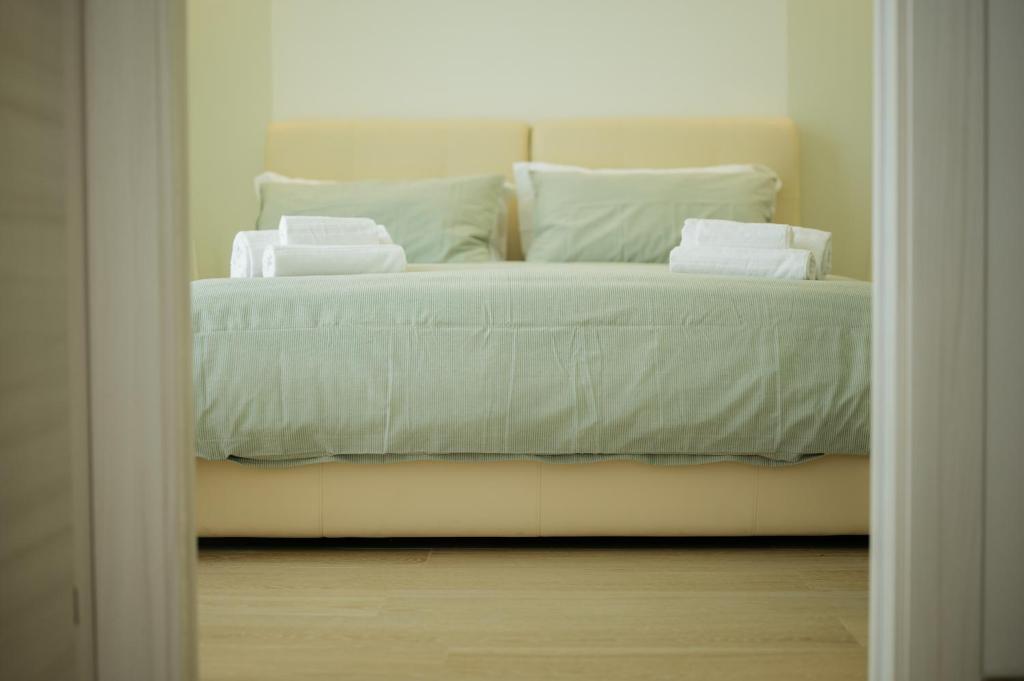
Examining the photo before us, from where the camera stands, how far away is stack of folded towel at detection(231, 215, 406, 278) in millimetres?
2078

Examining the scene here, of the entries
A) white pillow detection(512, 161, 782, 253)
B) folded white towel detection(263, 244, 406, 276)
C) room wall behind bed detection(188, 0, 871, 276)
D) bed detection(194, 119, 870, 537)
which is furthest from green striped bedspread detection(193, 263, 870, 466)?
room wall behind bed detection(188, 0, 871, 276)

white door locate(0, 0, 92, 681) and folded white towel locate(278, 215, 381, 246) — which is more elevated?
folded white towel locate(278, 215, 381, 246)

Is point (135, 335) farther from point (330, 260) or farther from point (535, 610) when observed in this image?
point (330, 260)

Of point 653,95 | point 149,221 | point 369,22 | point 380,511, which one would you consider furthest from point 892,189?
point 369,22

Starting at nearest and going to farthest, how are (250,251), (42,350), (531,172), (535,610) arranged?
(42,350)
(535,610)
(250,251)
(531,172)

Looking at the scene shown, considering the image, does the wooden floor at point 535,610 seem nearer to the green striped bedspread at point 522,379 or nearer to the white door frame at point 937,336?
the green striped bedspread at point 522,379

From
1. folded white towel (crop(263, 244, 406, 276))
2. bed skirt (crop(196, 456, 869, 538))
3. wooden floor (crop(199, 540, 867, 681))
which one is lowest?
wooden floor (crop(199, 540, 867, 681))

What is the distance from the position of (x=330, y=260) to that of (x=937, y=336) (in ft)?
4.90

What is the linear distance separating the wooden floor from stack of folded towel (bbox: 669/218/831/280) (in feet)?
2.29

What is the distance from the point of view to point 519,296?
186cm

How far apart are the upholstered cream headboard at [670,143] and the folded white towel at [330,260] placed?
152cm

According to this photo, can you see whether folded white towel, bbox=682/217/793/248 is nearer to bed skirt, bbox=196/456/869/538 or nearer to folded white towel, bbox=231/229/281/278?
bed skirt, bbox=196/456/869/538

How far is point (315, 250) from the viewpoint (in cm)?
212

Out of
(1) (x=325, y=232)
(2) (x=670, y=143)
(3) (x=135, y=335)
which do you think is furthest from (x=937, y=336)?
(2) (x=670, y=143)
